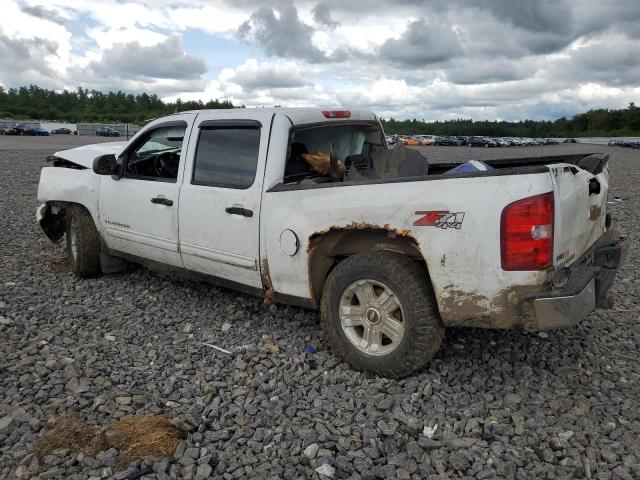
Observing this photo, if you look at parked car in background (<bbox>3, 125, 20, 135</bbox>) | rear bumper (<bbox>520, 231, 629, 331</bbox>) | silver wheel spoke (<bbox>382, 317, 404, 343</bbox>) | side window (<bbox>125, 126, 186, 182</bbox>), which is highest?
parked car in background (<bbox>3, 125, 20, 135</bbox>)

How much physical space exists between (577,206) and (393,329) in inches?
54.7

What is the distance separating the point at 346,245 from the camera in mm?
3922

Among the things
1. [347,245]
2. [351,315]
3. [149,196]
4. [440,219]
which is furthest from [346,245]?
[149,196]

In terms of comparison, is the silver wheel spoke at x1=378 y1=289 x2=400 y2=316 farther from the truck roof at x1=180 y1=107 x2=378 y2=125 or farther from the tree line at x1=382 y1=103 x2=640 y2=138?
the tree line at x1=382 y1=103 x2=640 y2=138

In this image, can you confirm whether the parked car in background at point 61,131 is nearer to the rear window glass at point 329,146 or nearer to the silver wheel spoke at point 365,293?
the rear window glass at point 329,146

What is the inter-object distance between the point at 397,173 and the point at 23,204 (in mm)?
9354

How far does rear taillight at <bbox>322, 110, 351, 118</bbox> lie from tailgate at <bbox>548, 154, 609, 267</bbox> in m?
1.99

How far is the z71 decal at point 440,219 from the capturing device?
125 inches

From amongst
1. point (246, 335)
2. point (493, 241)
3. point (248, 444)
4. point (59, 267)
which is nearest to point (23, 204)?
point (59, 267)

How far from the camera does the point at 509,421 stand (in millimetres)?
3262

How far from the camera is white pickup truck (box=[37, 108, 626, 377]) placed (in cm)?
311

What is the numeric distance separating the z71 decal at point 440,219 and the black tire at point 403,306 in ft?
1.12

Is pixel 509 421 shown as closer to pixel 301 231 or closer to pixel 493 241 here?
pixel 493 241

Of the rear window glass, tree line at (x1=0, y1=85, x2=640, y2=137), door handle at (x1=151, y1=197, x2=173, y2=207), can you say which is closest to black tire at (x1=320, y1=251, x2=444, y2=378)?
the rear window glass
